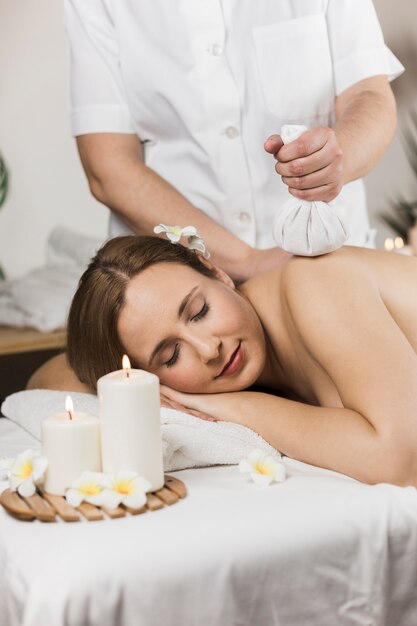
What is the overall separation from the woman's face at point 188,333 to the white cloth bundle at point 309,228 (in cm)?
17

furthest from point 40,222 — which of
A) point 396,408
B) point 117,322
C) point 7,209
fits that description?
point 396,408

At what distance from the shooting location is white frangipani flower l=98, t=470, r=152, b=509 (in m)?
1.41

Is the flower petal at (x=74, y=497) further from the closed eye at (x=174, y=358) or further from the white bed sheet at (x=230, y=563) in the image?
the closed eye at (x=174, y=358)

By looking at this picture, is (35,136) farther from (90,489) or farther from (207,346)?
(90,489)

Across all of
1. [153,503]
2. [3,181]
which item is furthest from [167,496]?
[3,181]

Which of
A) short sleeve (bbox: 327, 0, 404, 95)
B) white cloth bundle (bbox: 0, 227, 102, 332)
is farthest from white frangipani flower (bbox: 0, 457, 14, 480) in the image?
white cloth bundle (bbox: 0, 227, 102, 332)

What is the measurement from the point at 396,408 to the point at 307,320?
0.26 m

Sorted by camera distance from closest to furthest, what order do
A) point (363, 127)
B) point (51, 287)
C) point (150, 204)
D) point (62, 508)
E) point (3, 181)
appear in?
point (62, 508) < point (363, 127) < point (150, 204) < point (51, 287) < point (3, 181)

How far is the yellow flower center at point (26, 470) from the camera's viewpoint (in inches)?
58.6

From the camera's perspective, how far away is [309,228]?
1.85 m

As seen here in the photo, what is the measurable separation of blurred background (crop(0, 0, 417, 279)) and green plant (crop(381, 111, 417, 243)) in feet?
0.19

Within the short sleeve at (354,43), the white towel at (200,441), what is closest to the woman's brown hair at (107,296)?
the white towel at (200,441)

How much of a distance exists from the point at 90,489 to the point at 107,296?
0.57 metres

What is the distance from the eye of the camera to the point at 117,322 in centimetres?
191
